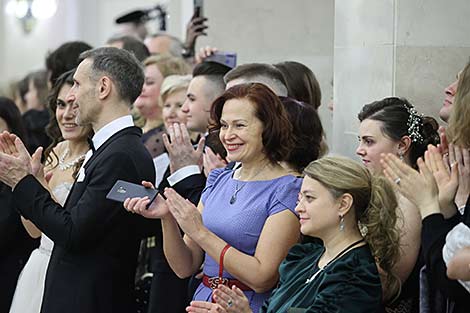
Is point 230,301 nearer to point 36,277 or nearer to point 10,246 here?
point 36,277

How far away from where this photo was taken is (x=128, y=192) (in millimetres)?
4266

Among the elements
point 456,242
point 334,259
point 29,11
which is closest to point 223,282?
point 334,259

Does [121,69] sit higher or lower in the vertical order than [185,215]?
higher

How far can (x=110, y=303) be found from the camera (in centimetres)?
469

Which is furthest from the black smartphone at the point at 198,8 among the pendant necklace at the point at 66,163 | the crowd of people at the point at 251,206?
the pendant necklace at the point at 66,163

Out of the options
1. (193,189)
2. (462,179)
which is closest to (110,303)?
(193,189)

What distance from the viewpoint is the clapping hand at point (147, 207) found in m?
4.19

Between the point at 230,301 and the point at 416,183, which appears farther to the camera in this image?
the point at 230,301

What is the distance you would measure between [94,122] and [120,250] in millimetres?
559

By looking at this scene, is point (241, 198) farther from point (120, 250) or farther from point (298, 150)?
point (120, 250)

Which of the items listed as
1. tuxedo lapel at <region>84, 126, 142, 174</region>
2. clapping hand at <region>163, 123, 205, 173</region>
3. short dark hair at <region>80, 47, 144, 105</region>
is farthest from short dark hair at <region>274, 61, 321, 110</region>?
tuxedo lapel at <region>84, 126, 142, 174</region>

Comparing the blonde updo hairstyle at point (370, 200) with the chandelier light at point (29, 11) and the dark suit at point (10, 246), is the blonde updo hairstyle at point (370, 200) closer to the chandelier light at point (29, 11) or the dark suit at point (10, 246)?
the dark suit at point (10, 246)

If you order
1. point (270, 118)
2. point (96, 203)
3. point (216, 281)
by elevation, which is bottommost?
point (216, 281)

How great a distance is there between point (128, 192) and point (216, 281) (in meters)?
0.48
